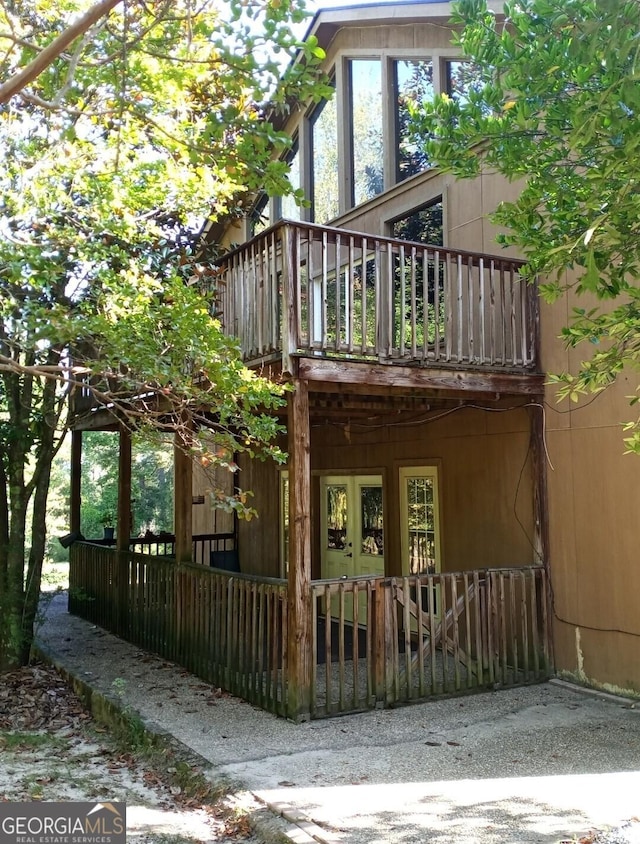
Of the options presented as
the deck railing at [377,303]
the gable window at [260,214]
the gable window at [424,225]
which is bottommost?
the deck railing at [377,303]

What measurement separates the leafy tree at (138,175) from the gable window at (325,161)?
14.7ft

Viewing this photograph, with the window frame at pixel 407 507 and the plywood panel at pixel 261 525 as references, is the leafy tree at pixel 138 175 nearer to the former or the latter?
the window frame at pixel 407 507

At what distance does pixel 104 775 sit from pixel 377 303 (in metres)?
4.45

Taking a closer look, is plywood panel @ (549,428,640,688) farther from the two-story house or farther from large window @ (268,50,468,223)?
large window @ (268,50,468,223)

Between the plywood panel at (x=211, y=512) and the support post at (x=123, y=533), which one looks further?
the plywood panel at (x=211, y=512)

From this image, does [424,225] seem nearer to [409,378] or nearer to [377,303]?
[377,303]

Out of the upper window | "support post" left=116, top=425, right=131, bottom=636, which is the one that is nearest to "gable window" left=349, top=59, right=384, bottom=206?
the upper window

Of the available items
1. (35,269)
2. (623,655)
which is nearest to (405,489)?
(623,655)

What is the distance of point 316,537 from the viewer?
11.5 m

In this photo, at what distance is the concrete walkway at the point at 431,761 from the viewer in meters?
4.23

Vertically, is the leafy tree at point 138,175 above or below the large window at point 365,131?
below

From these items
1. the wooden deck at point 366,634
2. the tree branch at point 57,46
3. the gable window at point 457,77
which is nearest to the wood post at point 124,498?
the wooden deck at point 366,634

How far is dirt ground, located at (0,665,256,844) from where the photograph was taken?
14.6 feet

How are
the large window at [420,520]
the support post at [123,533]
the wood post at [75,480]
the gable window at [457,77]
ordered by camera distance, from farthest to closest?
the wood post at [75,480] < the support post at [123,533] < the large window at [420,520] < the gable window at [457,77]
